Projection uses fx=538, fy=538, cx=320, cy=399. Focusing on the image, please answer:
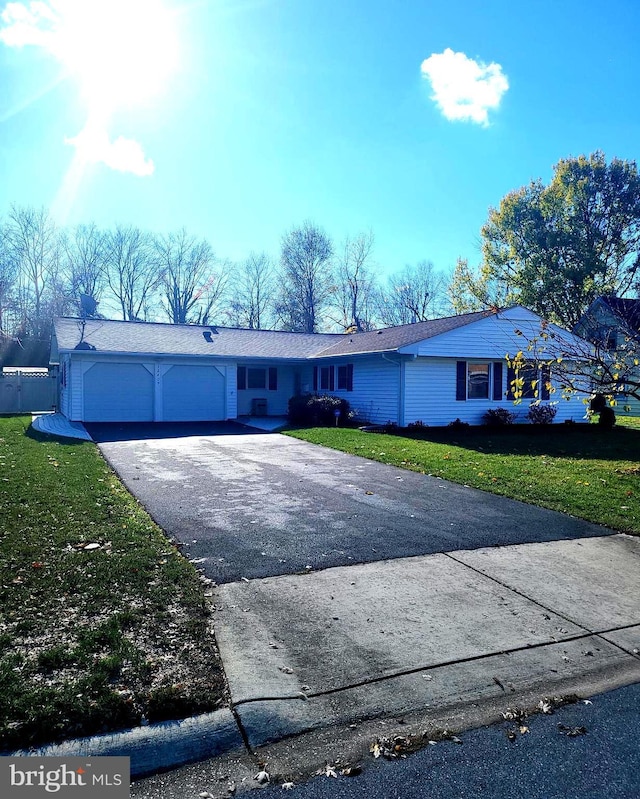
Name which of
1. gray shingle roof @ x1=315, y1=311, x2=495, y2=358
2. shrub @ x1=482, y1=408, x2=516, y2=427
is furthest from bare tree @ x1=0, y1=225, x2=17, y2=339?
shrub @ x1=482, y1=408, x2=516, y2=427

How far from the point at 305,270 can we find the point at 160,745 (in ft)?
137

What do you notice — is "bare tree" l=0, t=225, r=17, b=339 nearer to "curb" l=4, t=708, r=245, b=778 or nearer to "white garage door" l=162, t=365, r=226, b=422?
"white garage door" l=162, t=365, r=226, b=422

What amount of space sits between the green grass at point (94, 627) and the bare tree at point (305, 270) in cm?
3737

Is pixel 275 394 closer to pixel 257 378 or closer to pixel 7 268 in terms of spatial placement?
pixel 257 378

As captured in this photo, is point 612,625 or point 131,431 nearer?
point 612,625

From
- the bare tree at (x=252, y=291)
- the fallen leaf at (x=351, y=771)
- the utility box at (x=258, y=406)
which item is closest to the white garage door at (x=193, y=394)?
the utility box at (x=258, y=406)

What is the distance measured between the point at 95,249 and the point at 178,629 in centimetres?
4267

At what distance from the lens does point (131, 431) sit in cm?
1641

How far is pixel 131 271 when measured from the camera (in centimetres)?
4244

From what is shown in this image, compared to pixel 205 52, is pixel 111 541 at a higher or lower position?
lower

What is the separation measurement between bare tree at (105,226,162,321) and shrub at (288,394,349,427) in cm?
2730

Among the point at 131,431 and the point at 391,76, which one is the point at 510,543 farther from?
the point at 131,431

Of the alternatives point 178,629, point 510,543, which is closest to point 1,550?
point 178,629

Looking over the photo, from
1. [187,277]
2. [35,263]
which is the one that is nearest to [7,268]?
[35,263]
